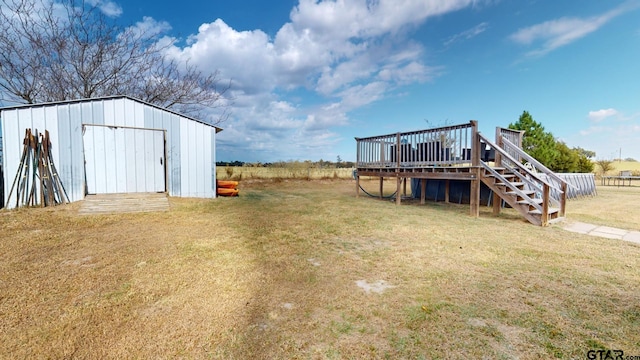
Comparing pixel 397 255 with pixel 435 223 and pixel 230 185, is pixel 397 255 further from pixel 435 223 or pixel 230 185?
pixel 230 185

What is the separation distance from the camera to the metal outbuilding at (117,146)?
6.43 metres

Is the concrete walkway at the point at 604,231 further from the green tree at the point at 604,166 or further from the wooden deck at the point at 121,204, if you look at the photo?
the green tree at the point at 604,166

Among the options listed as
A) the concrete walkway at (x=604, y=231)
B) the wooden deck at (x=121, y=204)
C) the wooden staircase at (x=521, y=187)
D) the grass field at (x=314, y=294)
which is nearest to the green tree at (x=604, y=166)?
the wooden staircase at (x=521, y=187)

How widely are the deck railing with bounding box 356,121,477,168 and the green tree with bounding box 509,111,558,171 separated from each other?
56.6 feet

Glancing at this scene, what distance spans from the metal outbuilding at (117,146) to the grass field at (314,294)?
2.91m

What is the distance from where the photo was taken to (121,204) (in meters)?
6.29

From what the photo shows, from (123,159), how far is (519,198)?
1021cm

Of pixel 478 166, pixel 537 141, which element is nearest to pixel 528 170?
pixel 478 166

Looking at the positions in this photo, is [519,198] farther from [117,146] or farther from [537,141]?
[537,141]

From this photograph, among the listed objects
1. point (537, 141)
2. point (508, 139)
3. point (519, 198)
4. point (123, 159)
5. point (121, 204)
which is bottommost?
point (121, 204)

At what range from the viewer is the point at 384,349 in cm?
160

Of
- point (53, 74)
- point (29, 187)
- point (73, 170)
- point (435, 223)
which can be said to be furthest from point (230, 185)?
point (53, 74)

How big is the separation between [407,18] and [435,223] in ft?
26.5

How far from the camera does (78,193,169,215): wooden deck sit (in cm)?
600
